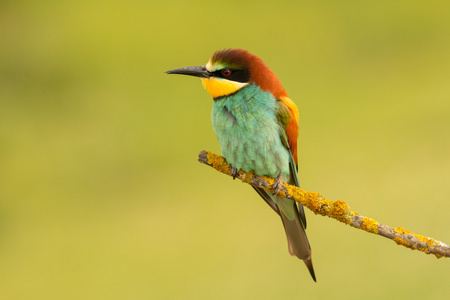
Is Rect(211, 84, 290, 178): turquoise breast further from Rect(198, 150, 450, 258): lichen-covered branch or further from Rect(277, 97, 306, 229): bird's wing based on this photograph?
Rect(198, 150, 450, 258): lichen-covered branch

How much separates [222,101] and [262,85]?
0.15 meters

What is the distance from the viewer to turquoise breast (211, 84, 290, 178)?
1695mm

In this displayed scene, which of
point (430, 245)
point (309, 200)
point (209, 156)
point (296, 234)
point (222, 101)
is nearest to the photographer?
point (430, 245)

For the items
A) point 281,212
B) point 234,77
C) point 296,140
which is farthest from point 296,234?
point 234,77

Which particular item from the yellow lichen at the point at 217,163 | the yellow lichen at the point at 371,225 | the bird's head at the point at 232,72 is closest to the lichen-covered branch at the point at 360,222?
the yellow lichen at the point at 371,225

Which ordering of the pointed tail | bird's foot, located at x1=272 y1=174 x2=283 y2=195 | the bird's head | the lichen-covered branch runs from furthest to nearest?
the pointed tail
the bird's head
bird's foot, located at x1=272 y1=174 x2=283 y2=195
the lichen-covered branch

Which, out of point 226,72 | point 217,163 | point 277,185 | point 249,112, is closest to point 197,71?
point 226,72

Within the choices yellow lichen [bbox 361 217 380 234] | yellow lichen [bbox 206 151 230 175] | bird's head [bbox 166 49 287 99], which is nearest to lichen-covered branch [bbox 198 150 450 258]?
yellow lichen [bbox 361 217 380 234]

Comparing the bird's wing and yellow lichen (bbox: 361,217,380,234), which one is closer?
yellow lichen (bbox: 361,217,380,234)

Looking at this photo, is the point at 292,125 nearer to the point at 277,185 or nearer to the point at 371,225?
the point at 277,185

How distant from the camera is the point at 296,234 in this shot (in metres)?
1.86

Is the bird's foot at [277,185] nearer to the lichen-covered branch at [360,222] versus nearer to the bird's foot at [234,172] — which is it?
the lichen-covered branch at [360,222]

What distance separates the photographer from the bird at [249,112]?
1.68 m

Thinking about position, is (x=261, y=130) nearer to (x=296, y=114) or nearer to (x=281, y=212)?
(x=296, y=114)
